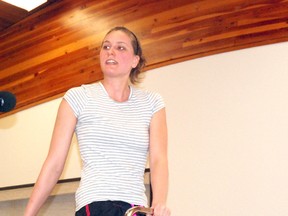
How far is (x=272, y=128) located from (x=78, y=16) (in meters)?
2.09

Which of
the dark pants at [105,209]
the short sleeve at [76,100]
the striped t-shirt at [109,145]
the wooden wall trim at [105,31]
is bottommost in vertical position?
the dark pants at [105,209]

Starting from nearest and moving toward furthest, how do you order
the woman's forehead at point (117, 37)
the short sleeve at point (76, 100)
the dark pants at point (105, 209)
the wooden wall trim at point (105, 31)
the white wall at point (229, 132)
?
the dark pants at point (105, 209) < the short sleeve at point (76, 100) < the woman's forehead at point (117, 37) < the white wall at point (229, 132) < the wooden wall trim at point (105, 31)

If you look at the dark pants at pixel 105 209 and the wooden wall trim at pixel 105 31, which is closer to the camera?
the dark pants at pixel 105 209

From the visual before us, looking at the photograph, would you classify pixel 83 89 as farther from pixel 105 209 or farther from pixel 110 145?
pixel 105 209

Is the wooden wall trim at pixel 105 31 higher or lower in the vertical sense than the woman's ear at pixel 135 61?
higher

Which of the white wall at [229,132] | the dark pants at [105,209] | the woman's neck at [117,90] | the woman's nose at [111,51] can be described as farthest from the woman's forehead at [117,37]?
the white wall at [229,132]

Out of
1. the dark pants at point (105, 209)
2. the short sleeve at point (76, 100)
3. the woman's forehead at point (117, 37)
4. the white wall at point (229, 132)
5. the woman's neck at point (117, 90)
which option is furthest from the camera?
the white wall at point (229, 132)

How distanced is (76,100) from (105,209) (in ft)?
1.44

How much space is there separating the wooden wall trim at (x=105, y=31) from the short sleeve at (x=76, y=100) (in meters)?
1.64

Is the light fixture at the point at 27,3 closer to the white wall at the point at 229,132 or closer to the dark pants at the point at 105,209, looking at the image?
the white wall at the point at 229,132

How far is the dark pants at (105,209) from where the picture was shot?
1.57 m

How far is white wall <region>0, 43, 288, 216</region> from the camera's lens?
9.48 ft

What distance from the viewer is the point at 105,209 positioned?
157 cm

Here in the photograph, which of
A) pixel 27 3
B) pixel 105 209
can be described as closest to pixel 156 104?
pixel 105 209
